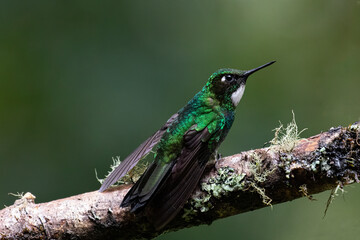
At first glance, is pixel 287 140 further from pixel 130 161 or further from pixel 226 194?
pixel 130 161

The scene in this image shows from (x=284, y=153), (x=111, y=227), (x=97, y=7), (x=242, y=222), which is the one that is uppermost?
(x=97, y=7)

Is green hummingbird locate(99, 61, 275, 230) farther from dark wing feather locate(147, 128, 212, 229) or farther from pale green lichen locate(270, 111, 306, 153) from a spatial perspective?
pale green lichen locate(270, 111, 306, 153)

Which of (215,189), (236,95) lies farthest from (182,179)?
(236,95)

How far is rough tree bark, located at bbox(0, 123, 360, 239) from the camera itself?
201 cm

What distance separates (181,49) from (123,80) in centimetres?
74

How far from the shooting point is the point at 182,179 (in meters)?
2.29

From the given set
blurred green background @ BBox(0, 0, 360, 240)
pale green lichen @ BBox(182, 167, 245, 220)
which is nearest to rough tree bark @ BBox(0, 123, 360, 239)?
pale green lichen @ BBox(182, 167, 245, 220)

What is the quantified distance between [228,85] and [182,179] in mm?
851

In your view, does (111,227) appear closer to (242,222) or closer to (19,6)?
(242,222)

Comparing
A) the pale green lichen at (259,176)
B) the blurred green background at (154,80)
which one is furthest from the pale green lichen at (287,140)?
the blurred green background at (154,80)

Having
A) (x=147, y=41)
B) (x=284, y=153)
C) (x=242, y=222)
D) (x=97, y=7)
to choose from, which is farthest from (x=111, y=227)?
(x=97, y=7)

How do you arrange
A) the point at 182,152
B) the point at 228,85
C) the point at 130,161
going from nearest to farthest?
1. the point at 182,152
2. the point at 130,161
3. the point at 228,85

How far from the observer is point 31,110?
399 centimetres

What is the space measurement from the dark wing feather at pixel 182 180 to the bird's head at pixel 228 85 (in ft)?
1.28
